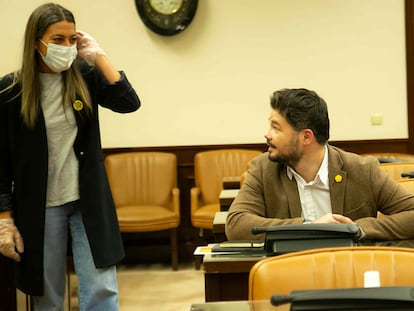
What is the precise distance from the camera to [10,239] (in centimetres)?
244

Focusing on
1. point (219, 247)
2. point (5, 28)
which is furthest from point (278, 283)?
point (5, 28)

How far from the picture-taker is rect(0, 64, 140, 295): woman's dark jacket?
7.92ft

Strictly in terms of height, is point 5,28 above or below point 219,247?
above

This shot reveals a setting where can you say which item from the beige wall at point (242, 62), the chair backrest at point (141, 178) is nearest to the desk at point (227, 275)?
the chair backrest at point (141, 178)

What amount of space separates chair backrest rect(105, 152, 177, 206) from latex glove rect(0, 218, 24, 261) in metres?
3.15

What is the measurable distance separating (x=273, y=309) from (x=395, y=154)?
4.51 metres

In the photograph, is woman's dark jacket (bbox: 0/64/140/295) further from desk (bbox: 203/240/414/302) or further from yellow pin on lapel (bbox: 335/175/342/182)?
yellow pin on lapel (bbox: 335/175/342/182)

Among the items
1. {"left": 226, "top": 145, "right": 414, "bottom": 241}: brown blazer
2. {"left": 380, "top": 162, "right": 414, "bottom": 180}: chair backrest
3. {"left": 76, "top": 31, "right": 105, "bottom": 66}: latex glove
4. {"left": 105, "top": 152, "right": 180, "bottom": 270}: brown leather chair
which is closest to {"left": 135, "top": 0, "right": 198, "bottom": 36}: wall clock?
{"left": 105, "top": 152, "right": 180, "bottom": 270}: brown leather chair

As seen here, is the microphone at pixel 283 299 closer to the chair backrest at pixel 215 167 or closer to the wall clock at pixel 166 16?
the chair backrest at pixel 215 167

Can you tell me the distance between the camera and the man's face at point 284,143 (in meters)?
2.52

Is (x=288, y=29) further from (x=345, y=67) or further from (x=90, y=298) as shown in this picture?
(x=90, y=298)

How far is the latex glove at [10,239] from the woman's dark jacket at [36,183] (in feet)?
0.07

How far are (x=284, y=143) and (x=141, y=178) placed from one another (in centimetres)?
325

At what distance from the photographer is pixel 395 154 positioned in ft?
18.7
